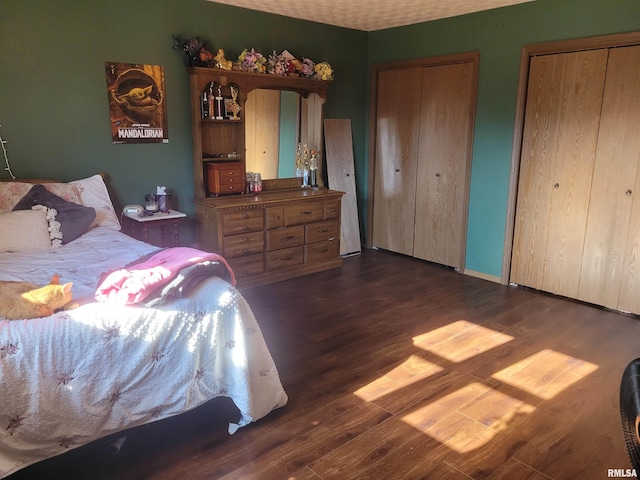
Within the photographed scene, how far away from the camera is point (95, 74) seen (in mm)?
3566

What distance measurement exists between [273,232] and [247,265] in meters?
0.38

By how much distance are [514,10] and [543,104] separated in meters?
0.85

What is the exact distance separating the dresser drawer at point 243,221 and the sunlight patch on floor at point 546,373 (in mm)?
2279

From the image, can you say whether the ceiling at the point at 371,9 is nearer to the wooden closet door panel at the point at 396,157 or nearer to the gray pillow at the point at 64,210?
the wooden closet door panel at the point at 396,157

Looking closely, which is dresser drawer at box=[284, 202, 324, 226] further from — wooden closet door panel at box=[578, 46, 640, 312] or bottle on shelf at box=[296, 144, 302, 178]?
wooden closet door panel at box=[578, 46, 640, 312]

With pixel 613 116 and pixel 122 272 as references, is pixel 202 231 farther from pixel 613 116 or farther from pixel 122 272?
pixel 613 116

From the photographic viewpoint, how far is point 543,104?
12.8 feet

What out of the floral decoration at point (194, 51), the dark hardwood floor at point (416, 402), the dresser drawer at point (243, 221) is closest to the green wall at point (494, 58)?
the dark hardwood floor at point (416, 402)

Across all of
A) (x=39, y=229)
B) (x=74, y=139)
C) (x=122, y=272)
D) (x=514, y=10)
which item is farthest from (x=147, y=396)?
(x=514, y=10)

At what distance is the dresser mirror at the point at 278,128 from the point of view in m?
4.44

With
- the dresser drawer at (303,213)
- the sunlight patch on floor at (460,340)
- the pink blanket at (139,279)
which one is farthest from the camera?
the dresser drawer at (303,213)

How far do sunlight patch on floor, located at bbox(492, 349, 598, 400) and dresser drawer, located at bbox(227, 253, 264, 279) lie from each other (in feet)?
7.25

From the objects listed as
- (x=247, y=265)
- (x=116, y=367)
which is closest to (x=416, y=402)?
(x=116, y=367)

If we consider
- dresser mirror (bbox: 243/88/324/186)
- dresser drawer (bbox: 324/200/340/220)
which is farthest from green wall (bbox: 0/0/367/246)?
dresser drawer (bbox: 324/200/340/220)
